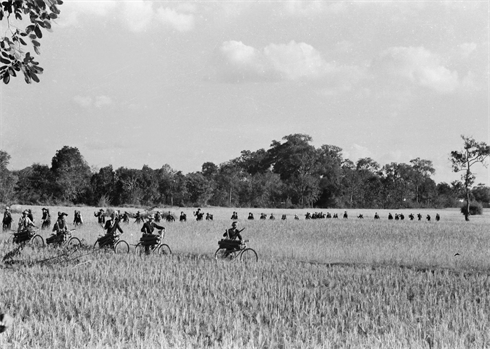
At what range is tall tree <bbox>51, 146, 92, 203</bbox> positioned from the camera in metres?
63.3

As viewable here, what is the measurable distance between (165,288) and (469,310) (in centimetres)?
604

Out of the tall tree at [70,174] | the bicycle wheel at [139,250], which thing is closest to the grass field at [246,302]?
the bicycle wheel at [139,250]

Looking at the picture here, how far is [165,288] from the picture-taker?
11.1 metres

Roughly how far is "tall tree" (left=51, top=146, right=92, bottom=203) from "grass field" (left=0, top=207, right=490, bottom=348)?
160 feet

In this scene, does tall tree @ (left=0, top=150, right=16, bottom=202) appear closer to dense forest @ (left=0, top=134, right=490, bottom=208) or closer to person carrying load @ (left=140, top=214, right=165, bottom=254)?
dense forest @ (left=0, top=134, right=490, bottom=208)

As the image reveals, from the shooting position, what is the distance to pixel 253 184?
8512 cm

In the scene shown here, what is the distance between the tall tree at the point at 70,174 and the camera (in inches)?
2494

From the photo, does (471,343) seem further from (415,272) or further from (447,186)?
(447,186)

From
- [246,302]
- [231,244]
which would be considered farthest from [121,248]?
[246,302]

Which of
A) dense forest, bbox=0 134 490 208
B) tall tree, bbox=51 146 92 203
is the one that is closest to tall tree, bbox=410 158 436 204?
dense forest, bbox=0 134 490 208

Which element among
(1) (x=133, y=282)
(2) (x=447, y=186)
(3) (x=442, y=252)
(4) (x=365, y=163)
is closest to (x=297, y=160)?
(4) (x=365, y=163)

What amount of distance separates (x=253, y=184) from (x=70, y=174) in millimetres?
31015

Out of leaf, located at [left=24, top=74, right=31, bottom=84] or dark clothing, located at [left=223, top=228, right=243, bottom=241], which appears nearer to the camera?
leaf, located at [left=24, top=74, right=31, bottom=84]

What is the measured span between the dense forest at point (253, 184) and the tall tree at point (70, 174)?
0.38 ft
